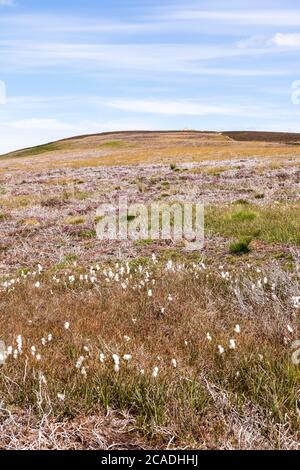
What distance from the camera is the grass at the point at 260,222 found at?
12555 millimetres

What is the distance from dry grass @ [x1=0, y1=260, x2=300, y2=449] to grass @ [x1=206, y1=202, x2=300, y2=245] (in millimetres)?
4350

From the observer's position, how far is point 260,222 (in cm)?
1388

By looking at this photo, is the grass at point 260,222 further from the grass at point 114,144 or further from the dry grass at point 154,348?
the grass at point 114,144

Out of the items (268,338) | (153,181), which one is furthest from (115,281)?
(153,181)

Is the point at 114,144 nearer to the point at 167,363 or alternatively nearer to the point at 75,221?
the point at 75,221

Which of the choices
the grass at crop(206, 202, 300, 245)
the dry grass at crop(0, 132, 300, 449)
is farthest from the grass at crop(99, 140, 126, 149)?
the dry grass at crop(0, 132, 300, 449)

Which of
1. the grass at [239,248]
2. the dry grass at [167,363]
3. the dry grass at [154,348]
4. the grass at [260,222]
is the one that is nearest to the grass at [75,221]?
the dry grass at [154,348]

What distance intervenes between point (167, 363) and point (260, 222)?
360 inches

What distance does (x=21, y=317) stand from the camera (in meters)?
7.35

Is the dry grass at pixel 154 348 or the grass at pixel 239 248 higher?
the grass at pixel 239 248

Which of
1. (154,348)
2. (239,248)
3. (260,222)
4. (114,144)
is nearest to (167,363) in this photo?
(154,348)

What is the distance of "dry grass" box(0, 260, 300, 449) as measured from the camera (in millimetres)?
4320

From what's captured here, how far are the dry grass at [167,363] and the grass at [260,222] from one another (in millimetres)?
4350

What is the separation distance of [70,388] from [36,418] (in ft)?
1.41
